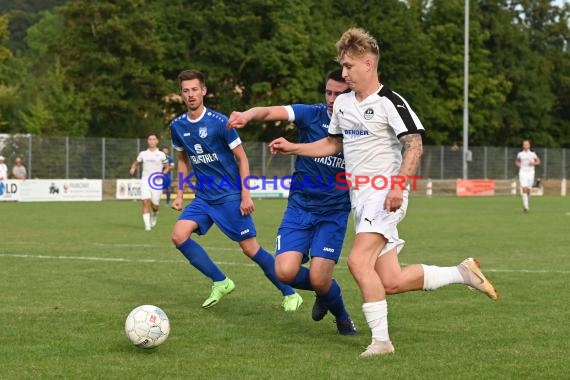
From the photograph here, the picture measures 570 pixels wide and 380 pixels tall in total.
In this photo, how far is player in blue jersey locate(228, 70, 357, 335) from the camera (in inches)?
297

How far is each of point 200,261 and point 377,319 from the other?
301cm

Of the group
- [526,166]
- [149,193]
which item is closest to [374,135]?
[149,193]

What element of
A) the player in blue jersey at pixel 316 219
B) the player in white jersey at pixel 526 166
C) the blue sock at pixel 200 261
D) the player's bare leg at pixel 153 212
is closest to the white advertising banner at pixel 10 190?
the player's bare leg at pixel 153 212

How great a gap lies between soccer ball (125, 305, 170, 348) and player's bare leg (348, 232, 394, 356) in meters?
1.36

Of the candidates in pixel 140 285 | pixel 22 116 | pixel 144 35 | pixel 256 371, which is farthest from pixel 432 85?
pixel 256 371

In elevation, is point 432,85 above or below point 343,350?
above

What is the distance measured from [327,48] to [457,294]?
167 ft

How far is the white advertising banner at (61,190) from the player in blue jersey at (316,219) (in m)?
30.0

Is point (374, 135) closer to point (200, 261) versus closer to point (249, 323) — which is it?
point (249, 323)

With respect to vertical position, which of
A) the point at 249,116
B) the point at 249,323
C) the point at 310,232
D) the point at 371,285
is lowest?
the point at 249,323

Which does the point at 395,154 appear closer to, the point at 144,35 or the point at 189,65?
the point at 144,35

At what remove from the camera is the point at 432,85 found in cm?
6638

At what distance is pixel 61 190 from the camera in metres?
38.3

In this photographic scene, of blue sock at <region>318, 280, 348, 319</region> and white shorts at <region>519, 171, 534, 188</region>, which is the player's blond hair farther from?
white shorts at <region>519, 171, 534, 188</region>
